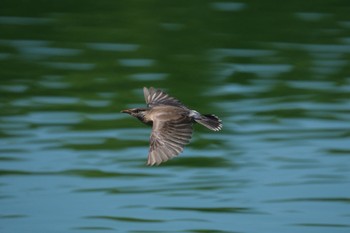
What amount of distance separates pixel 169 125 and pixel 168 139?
0.28m

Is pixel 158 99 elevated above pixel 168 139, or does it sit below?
above

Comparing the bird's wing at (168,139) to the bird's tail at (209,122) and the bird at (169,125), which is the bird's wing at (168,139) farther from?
the bird's tail at (209,122)

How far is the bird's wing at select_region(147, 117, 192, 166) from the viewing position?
8891mm

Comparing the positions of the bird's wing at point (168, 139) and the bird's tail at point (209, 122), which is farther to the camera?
the bird's tail at point (209, 122)

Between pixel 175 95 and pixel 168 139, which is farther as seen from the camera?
pixel 175 95

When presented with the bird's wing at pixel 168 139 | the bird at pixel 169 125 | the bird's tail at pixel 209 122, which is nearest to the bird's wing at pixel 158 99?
the bird at pixel 169 125

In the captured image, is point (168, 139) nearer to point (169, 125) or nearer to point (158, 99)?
point (169, 125)

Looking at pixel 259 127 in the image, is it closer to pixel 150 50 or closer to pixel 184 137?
pixel 150 50

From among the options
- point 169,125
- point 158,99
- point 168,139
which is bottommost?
point 168,139

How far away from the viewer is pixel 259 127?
1770 centimetres

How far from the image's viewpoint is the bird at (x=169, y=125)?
8.96 metres

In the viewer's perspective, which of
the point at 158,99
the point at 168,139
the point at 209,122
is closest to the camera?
the point at 168,139

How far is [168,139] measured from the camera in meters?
9.14

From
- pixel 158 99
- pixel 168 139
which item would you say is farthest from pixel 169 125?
pixel 158 99
